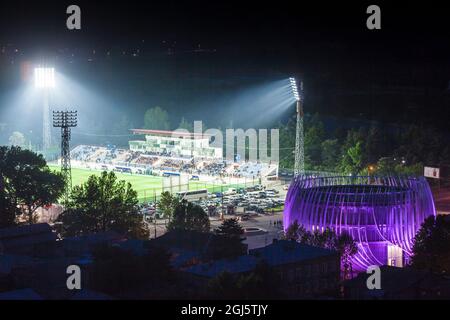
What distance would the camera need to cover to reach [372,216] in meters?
29.4

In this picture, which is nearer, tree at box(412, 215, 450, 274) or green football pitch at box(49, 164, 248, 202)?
tree at box(412, 215, 450, 274)

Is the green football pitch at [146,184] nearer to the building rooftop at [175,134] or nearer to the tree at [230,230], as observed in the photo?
the building rooftop at [175,134]

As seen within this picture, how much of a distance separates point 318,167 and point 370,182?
22600mm

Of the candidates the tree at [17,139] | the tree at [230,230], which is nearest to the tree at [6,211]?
the tree at [230,230]

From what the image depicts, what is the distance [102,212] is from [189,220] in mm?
3116

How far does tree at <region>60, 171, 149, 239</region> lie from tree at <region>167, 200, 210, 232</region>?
114 centimetres

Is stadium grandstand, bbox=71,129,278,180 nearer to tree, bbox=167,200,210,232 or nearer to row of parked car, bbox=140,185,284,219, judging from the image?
row of parked car, bbox=140,185,284,219

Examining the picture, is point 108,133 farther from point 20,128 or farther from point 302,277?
point 302,277

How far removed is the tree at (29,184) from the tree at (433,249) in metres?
16.7

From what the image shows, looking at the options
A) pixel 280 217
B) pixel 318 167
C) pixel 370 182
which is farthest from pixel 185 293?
pixel 318 167

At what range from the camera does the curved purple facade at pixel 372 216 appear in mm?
29188

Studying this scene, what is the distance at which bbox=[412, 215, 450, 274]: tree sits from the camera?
1054 inches

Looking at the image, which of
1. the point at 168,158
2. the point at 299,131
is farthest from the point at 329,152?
the point at 299,131

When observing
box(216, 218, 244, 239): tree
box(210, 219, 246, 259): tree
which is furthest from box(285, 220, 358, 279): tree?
box(210, 219, 246, 259): tree
